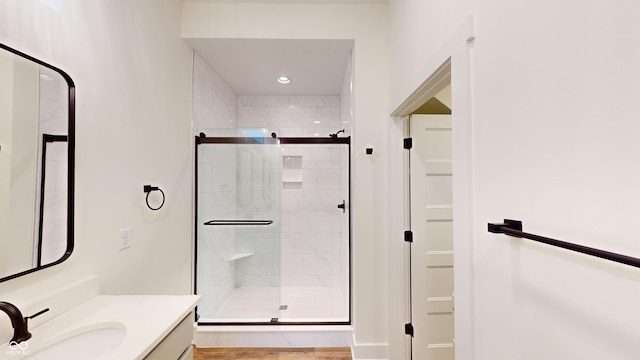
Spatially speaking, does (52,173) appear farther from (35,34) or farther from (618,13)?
(618,13)

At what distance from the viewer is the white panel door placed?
210cm

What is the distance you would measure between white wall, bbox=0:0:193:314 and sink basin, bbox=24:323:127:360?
0.26 meters

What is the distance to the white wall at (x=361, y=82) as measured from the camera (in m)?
2.20

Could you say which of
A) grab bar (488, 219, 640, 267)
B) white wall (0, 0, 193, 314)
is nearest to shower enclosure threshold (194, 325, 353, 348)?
white wall (0, 0, 193, 314)

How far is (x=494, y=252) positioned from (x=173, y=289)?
2227 mm

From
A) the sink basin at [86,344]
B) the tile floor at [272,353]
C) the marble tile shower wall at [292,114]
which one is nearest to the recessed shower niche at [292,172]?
the marble tile shower wall at [292,114]

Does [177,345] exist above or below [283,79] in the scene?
below

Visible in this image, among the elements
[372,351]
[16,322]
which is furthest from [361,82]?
[16,322]

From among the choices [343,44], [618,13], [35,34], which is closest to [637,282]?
[618,13]

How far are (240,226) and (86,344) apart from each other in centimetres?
183

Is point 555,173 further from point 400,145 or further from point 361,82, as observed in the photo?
point 361,82

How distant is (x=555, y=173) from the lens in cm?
68

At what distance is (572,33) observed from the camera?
628mm

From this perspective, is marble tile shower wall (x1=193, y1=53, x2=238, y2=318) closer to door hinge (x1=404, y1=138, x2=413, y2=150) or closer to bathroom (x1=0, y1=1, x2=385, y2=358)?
bathroom (x1=0, y1=1, x2=385, y2=358)
